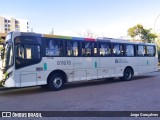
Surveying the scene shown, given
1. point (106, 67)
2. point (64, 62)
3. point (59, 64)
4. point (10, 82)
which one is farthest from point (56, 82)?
point (106, 67)

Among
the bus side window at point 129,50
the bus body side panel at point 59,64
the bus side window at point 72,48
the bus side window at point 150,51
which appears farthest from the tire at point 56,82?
the bus side window at point 150,51

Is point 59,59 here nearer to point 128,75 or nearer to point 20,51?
point 20,51

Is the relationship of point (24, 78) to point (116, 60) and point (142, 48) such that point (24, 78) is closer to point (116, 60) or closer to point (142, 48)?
point (116, 60)

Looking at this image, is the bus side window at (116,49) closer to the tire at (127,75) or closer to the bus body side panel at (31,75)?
the tire at (127,75)

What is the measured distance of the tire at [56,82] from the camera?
1196cm

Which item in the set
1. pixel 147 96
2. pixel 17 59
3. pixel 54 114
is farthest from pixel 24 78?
pixel 147 96

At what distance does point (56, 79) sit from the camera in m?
12.3

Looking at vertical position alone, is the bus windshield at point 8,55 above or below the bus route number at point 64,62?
above

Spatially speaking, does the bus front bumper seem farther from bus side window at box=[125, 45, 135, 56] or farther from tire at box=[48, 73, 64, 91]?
bus side window at box=[125, 45, 135, 56]

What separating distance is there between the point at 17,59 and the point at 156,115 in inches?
267

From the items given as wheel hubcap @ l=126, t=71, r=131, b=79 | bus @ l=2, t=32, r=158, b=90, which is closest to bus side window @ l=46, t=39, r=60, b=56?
bus @ l=2, t=32, r=158, b=90

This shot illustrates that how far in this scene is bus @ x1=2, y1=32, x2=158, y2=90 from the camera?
11.0 metres

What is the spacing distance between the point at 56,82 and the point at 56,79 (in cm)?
16

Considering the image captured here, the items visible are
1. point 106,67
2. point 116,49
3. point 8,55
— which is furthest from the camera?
point 116,49
